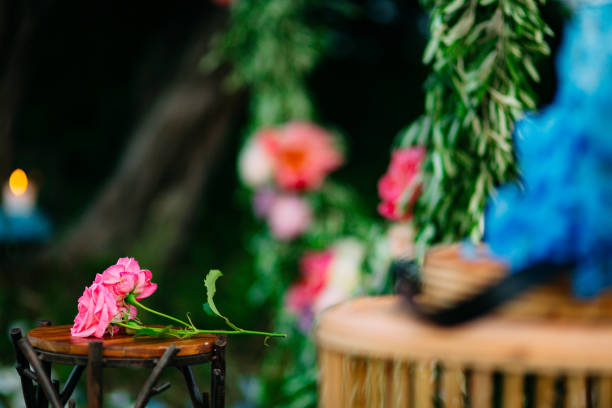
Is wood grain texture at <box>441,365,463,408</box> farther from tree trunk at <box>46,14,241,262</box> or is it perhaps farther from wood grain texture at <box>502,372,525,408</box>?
tree trunk at <box>46,14,241,262</box>

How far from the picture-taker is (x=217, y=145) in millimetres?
3295

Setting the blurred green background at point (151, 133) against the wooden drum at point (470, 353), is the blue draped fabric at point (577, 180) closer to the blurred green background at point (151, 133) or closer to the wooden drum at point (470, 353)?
the wooden drum at point (470, 353)

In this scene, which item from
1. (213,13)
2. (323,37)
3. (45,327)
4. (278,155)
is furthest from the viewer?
(213,13)

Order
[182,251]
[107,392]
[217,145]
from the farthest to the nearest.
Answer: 1. [182,251]
2. [217,145]
3. [107,392]

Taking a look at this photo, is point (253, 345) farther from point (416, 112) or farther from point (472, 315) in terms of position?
point (472, 315)

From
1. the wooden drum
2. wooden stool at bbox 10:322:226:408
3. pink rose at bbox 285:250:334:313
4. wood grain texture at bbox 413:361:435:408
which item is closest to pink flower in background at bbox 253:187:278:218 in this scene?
pink rose at bbox 285:250:334:313

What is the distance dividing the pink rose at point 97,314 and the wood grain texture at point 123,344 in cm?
1

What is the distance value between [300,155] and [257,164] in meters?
0.13

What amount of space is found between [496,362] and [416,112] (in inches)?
124

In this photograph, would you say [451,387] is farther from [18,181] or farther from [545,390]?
[18,181]

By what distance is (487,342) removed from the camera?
744 millimetres

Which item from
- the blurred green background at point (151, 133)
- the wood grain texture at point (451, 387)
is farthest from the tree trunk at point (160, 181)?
the wood grain texture at point (451, 387)

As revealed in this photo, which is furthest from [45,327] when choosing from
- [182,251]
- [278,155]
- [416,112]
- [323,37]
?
[416,112]

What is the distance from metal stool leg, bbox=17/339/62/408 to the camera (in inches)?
41.6
